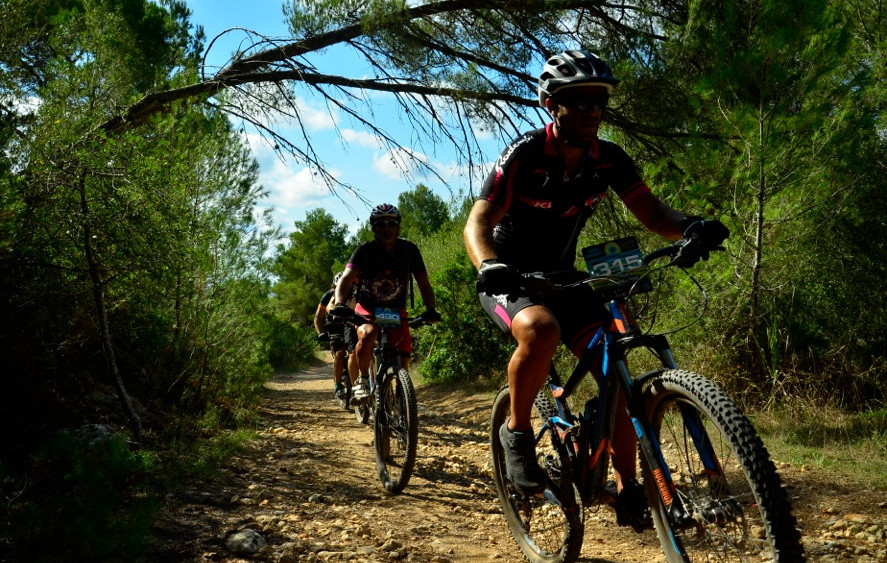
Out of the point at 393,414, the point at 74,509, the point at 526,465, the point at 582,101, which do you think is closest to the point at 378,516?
the point at 393,414

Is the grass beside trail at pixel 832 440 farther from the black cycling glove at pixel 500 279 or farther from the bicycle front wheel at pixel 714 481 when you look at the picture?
the black cycling glove at pixel 500 279

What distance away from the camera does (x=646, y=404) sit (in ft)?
8.34

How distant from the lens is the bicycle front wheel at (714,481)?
1.97 metres

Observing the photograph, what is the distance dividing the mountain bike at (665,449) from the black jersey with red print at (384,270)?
3357mm

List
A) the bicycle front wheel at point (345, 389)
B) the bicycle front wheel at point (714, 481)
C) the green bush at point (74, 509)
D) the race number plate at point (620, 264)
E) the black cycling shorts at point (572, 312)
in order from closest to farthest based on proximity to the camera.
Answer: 1. the bicycle front wheel at point (714, 481)
2. the green bush at point (74, 509)
3. the race number plate at point (620, 264)
4. the black cycling shorts at point (572, 312)
5. the bicycle front wheel at point (345, 389)

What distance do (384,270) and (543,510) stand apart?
3.39m

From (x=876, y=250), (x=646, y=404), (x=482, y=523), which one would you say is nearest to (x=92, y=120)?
(x=482, y=523)

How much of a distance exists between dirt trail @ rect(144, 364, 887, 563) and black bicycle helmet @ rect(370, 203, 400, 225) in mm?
2256

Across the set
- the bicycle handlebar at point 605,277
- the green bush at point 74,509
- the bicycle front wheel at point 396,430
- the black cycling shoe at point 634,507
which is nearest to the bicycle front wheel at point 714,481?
the black cycling shoe at point 634,507

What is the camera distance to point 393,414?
A: 533 centimetres

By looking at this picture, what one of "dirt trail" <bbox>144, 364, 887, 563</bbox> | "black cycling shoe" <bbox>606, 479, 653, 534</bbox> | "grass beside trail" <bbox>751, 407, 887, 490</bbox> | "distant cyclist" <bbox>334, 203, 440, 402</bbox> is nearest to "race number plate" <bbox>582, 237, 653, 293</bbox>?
"black cycling shoe" <bbox>606, 479, 653, 534</bbox>

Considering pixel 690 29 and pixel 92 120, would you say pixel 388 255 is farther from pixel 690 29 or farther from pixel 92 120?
pixel 690 29

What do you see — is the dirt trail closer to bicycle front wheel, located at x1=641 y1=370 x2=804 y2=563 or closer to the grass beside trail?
the grass beside trail

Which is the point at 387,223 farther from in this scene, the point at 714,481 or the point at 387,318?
the point at 714,481
